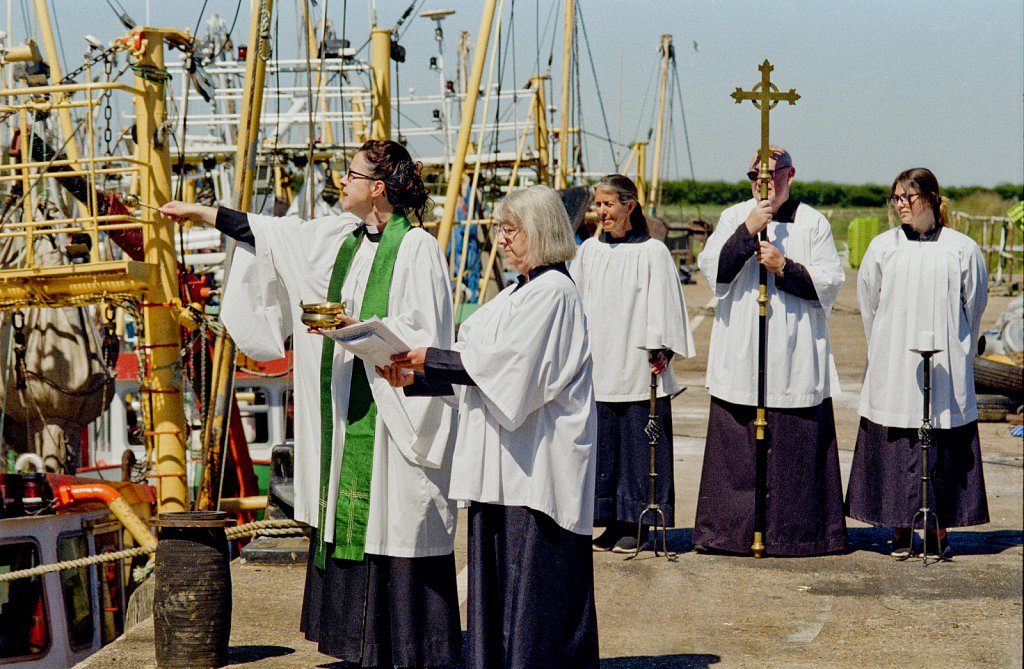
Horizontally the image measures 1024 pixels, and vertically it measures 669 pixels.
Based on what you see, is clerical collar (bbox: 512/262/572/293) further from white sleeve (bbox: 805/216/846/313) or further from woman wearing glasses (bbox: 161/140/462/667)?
white sleeve (bbox: 805/216/846/313)

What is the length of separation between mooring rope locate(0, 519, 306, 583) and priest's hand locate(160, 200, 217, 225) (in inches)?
63.9

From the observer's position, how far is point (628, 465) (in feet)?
26.1

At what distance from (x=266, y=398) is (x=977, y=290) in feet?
23.6

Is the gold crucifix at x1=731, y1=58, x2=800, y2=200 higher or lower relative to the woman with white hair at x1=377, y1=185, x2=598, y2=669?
higher

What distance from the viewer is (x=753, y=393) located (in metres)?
7.80

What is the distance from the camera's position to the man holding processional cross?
25.4ft

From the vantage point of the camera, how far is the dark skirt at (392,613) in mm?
5340

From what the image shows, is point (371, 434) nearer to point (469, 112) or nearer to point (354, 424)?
point (354, 424)

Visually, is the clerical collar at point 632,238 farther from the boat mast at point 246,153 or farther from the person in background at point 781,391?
the boat mast at point 246,153

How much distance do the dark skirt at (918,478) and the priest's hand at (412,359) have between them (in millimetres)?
3744

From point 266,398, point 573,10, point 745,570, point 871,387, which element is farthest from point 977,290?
point 573,10

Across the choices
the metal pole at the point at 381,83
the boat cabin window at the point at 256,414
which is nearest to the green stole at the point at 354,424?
the metal pole at the point at 381,83

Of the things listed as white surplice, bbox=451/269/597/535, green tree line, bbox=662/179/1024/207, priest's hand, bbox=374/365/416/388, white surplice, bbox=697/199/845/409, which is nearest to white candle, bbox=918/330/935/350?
white surplice, bbox=697/199/845/409

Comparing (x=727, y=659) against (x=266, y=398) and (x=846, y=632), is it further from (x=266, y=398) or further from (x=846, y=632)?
(x=266, y=398)
